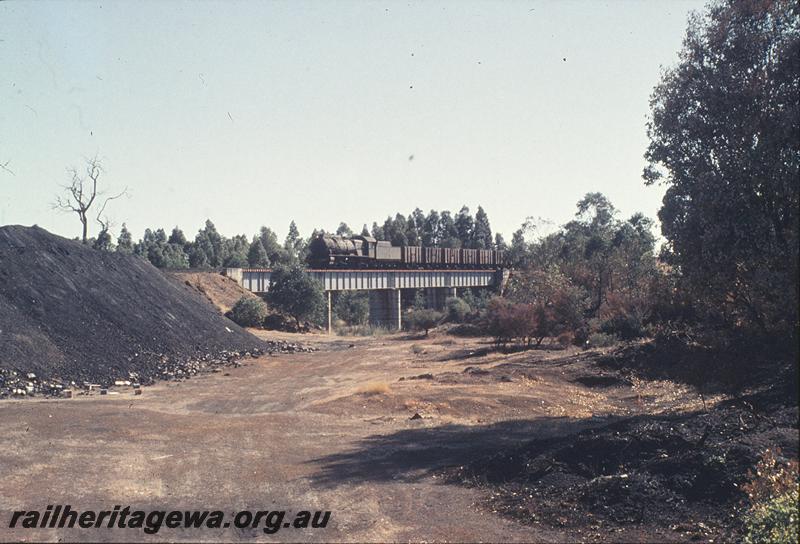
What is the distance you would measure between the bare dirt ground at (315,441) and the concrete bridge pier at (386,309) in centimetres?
3414

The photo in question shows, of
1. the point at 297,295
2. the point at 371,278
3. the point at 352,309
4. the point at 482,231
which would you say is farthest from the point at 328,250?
the point at 482,231

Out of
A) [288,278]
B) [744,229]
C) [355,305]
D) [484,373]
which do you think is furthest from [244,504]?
[355,305]

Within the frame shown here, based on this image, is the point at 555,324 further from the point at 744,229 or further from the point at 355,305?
the point at 355,305

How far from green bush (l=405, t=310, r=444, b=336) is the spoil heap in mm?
15994

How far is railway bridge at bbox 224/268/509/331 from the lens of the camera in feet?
182

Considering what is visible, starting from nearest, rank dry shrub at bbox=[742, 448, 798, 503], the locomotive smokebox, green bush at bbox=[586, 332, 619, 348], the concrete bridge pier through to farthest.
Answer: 1. dry shrub at bbox=[742, 448, 798, 503]
2. green bush at bbox=[586, 332, 619, 348]
3. the locomotive smokebox
4. the concrete bridge pier

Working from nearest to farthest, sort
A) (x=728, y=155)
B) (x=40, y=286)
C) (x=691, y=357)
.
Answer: (x=728, y=155), (x=691, y=357), (x=40, y=286)

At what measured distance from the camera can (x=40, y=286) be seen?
30234 mm

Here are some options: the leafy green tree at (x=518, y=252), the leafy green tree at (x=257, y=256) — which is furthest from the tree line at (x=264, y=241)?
the leafy green tree at (x=518, y=252)

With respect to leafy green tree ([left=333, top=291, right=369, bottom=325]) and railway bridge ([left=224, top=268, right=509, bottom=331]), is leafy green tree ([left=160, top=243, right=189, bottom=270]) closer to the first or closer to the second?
leafy green tree ([left=333, top=291, right=369, bottom=325])

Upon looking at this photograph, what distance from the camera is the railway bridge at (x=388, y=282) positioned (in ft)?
182

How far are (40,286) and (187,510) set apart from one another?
968 inches

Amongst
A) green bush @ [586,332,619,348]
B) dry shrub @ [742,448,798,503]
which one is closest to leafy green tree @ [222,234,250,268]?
green bush @ [586,332,619,348]

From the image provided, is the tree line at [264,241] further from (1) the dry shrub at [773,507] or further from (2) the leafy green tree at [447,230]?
(1) the dry shrub at [773,507]
